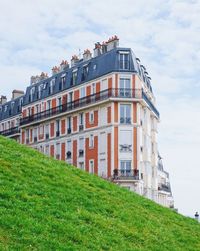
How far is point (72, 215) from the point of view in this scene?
15.6 meters

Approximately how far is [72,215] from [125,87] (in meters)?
48.7

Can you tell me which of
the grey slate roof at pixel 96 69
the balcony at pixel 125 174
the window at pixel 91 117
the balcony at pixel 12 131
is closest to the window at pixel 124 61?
the grey slate roof at pixel 96 69

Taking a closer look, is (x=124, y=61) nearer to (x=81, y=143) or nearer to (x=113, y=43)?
(x=113, y=43)

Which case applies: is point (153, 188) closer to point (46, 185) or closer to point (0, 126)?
point (0, 126)

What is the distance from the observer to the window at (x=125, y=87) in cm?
6347

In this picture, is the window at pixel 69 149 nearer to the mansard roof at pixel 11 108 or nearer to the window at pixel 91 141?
the window at pixel 91 141

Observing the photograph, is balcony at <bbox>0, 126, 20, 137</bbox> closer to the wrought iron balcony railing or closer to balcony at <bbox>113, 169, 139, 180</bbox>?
the wrought iron balcony railing

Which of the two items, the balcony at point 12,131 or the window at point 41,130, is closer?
the window at point 41,130

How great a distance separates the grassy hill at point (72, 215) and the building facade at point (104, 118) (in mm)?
39408

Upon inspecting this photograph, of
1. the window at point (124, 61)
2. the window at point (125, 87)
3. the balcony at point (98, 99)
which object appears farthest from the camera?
the window at point (124, 61)

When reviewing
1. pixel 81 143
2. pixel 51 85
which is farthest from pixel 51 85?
pixel 81 143

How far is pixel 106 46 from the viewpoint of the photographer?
224 ft

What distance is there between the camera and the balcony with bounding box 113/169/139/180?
60938 millimetres

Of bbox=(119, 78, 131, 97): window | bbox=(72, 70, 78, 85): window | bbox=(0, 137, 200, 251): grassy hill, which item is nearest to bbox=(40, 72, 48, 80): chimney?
bbox=(72, 70, 78, 85): window
